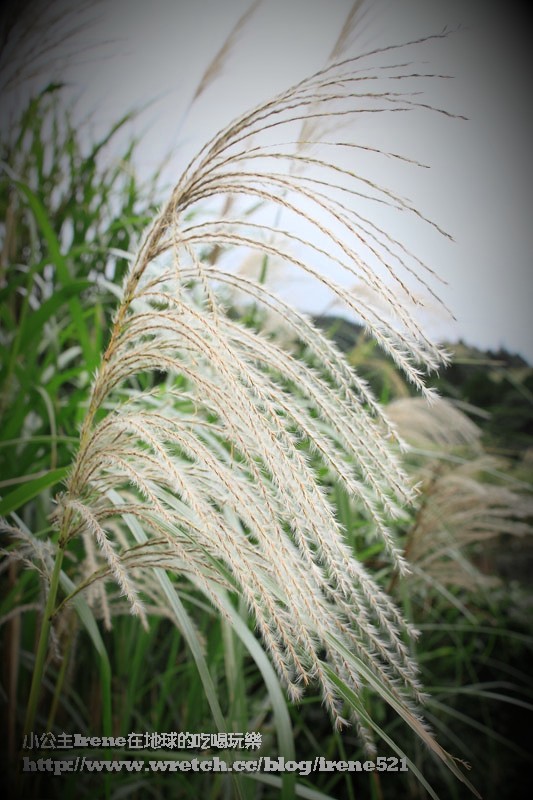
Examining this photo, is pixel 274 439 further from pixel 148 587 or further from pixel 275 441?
pixel 148 587

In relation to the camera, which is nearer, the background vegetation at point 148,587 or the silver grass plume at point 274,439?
the silver grass plume at point 274,439

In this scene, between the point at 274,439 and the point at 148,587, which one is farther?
the point at 148,587

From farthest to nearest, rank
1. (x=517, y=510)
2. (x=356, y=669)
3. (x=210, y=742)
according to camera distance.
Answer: (x=517, y=510)
(x=210, y=742)
(x=356, y=669)

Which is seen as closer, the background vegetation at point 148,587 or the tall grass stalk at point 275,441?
the tall grass stalk at point 275,441

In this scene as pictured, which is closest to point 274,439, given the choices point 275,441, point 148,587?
point 275,441

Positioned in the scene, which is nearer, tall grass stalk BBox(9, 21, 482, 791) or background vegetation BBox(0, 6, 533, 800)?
tall grass stalk BBox(9, 21, 482, 791)

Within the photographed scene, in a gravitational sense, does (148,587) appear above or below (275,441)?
below

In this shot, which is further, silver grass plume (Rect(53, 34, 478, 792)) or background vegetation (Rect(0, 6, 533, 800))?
background vegetation (Rect(0, 6, 533, 800))

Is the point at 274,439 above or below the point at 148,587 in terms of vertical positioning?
above

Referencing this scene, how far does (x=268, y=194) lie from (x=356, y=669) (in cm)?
64

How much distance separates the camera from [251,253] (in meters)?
2.31

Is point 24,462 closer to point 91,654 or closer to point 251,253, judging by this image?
point 91,654

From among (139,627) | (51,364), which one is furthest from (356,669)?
(51,364)

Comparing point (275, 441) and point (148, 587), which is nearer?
point (275, 441)
